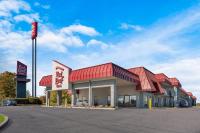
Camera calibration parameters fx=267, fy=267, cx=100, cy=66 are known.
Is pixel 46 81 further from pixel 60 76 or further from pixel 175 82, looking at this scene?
pixel 175 82

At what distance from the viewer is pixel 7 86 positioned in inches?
3307

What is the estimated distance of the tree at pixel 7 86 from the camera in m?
83.4

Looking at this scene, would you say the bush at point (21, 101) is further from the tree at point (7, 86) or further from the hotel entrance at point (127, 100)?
the tree at point (7, 86)

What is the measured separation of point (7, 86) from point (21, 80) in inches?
885

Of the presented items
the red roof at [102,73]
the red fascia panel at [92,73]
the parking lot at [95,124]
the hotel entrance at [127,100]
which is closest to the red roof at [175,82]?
the hotel entrance at [127,100]

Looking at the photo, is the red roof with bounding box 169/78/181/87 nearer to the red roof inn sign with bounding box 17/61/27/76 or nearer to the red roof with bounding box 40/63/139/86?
the red roof with bounding box 40/63/139/86

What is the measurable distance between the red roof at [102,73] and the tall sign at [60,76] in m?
1.38

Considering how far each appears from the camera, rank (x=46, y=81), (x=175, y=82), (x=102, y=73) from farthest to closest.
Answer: (x=175, y=82), (x=46, y=81), (x=102, y=73)

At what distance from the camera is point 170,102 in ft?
224

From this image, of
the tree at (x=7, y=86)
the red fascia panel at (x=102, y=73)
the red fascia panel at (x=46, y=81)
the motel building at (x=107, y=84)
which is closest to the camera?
the red fascia panel at (x=102, y=73)

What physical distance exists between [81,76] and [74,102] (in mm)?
7093

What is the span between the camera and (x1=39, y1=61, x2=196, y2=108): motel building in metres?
40.2

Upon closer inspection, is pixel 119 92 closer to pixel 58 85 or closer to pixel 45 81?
pixel 58 85

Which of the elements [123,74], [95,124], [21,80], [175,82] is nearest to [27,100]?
[21,80]
